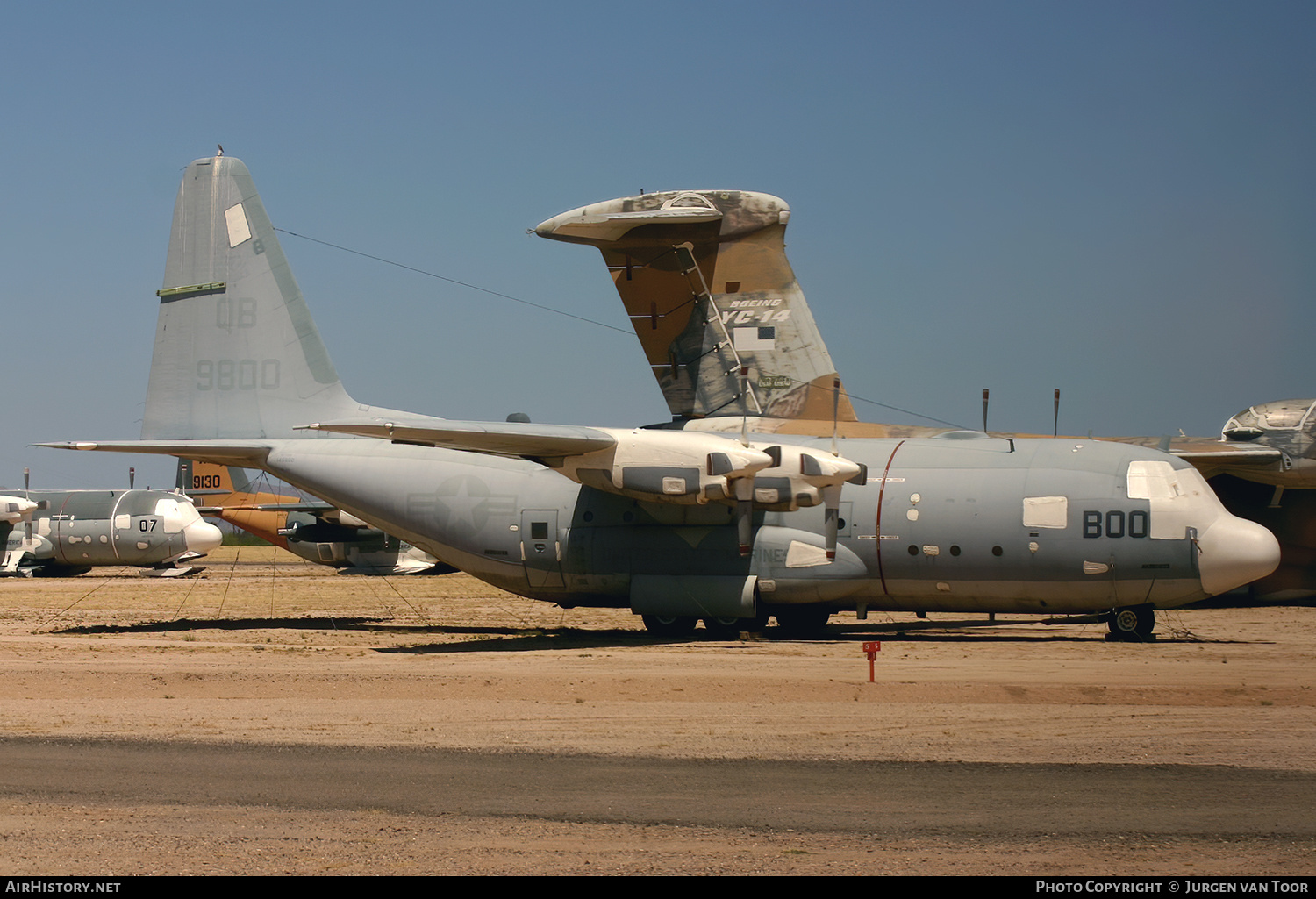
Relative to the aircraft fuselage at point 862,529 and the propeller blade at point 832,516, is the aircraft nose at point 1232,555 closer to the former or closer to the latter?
the aircraft fuselage at point 862,529

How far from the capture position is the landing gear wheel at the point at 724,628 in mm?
22516

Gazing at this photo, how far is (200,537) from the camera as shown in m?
47.1

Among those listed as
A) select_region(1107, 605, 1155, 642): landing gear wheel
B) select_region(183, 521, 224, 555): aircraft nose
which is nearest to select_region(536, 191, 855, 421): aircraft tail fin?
select_region(1107, 605, 1155, 642): landing gear wheel

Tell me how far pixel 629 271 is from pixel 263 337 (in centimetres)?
806

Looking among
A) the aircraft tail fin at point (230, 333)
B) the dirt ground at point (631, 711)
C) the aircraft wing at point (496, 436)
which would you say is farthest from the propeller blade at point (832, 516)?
the aircraft tail fin at point (230, 333)

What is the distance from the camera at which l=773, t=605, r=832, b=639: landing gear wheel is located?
23.1 m

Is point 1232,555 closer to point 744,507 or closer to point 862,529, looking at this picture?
point 862,529

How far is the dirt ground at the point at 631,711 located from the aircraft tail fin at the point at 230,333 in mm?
4648

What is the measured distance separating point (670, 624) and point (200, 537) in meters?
30.2

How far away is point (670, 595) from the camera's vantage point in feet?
73.7

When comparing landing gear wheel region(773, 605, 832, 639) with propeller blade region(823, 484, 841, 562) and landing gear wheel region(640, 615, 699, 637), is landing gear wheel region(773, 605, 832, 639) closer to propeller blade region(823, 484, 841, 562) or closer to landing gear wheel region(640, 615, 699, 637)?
landing gear wheel region(640, 615, 699, 637)

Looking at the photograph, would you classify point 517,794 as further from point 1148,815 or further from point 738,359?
point 738,359

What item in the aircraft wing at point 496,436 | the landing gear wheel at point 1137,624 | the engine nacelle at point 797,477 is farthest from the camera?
the landing gear wheel at point 1137,624

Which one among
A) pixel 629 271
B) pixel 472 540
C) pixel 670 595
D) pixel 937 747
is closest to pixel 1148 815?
pixel 937 747
